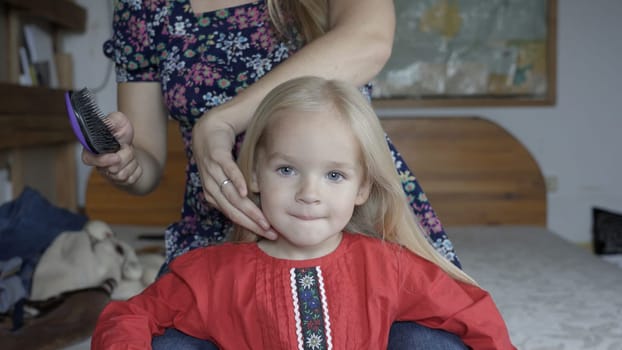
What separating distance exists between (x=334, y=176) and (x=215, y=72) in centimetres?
29

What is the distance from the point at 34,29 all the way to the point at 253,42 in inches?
80.9

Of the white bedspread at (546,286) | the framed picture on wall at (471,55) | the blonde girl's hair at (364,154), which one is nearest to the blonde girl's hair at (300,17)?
the blonde girl's hair at (364,154)

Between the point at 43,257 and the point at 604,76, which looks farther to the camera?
the point at 604,76

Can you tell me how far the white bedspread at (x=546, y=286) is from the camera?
4.33ft

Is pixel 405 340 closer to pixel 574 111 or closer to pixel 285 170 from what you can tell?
pixel 285 170

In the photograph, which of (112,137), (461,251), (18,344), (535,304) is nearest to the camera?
(112,137)

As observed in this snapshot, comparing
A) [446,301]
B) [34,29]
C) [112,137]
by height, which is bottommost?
[446,301]

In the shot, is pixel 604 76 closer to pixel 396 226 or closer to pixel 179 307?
pixel 396 226

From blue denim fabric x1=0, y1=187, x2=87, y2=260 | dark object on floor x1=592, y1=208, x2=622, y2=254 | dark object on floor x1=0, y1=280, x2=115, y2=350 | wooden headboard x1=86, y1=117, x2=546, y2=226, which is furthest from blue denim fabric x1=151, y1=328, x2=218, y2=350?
dark object on floor x1=592, y1=208, x2=622, y2=254

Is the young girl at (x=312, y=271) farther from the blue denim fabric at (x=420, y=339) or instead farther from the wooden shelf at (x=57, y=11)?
the wooden shelf at (x=57, y=11)

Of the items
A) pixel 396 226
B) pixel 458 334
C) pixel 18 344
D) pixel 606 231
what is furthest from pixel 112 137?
pixel 606 231

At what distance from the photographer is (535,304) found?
5.03ft

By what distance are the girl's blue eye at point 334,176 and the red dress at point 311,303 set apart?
0.10 meters

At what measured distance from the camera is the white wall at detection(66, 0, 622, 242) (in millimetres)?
2822
